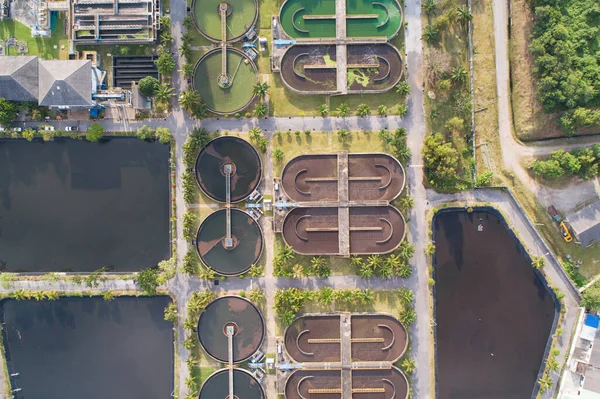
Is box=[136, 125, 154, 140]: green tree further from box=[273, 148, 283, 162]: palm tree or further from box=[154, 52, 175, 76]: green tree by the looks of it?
box=[273, 148, 283, 162]: palm tree

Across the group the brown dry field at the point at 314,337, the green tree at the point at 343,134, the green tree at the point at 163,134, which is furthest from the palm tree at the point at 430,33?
the brown dry field at the point at 314,337

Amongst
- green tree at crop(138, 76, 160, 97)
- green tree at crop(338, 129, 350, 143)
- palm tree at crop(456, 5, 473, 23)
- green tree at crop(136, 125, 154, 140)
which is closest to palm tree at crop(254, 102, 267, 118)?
green tree at crop(338, 129, 350, 143)

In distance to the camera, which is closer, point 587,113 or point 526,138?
point 587,113

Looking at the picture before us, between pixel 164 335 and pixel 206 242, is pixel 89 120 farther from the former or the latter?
pixel 164 335

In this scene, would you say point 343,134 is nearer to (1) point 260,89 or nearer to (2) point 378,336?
(1) point 260,89

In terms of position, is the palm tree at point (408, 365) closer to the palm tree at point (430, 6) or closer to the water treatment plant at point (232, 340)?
the water treatment plant at point (232, 340)

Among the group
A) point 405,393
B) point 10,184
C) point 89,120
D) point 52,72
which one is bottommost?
point 405,393

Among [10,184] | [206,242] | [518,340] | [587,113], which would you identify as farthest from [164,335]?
[587,113]
